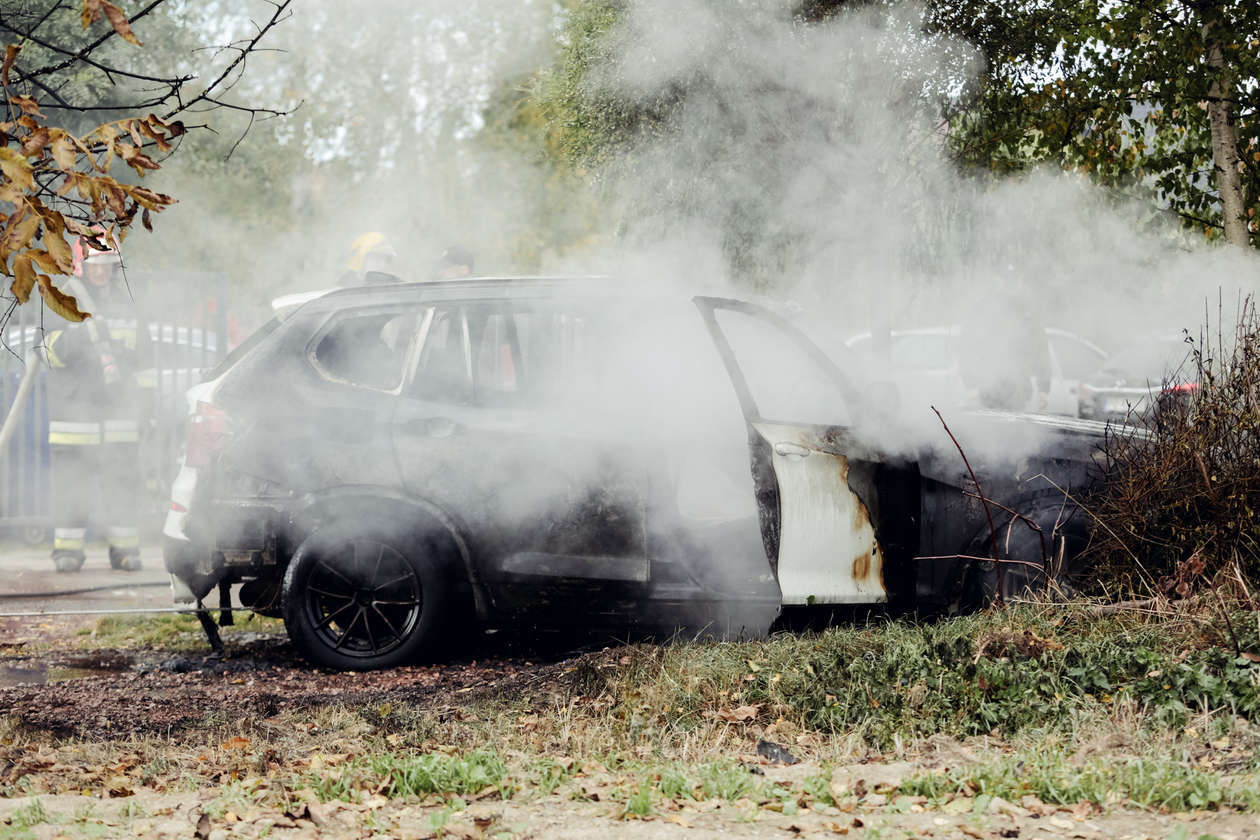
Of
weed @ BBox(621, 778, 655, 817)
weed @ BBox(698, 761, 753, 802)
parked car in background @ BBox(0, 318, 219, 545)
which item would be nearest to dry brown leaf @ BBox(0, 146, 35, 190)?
weed @ BBox(621, 778, 655, 817)

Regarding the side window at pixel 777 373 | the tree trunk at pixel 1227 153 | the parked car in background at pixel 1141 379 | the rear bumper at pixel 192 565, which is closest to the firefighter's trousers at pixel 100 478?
the rear bumper at pixel 192 565

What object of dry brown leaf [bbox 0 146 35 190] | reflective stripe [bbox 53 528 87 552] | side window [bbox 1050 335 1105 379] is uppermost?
side window [bbox 1050 335 1105 379]

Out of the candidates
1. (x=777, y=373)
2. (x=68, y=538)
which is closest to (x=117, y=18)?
(x=777, y=373)

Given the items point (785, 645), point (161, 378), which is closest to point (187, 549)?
point (785, 645)

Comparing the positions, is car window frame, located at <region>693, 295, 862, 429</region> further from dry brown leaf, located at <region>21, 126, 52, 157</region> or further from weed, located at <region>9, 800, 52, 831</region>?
dry brown leaf, located at <region>21, 126, 52, 157</region>

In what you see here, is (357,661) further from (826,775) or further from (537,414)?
(826,775)

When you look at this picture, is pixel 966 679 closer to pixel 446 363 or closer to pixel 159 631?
pixel 446 363

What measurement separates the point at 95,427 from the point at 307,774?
5648mm

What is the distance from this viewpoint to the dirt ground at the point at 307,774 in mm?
3371

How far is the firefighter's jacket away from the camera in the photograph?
8.68 metres

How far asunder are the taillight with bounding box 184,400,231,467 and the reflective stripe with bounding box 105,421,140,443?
142 inches

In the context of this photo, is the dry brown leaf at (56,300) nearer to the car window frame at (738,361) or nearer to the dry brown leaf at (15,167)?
the dry brown leaf at (15,167)

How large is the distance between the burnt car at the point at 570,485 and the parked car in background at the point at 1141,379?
1.15 ft

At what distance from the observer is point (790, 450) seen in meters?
5.17
